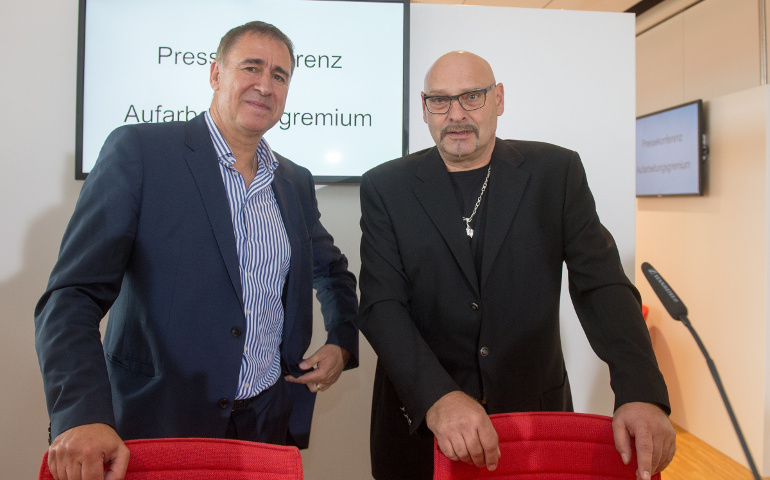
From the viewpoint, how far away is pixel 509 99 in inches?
107

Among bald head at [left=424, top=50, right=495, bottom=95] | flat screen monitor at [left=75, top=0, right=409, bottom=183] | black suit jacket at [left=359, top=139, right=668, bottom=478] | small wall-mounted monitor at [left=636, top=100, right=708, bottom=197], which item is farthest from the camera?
small wall-mounted monitor at [left=636, top=100, right=708, bottom=197]

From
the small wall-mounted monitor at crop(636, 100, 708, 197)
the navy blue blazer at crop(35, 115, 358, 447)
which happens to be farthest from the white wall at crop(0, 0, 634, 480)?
the small wall-mounted monitor at crop(636, 100, 708, 197)

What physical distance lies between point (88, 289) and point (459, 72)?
3.76ft

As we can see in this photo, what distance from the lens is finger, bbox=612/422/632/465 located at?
103cm

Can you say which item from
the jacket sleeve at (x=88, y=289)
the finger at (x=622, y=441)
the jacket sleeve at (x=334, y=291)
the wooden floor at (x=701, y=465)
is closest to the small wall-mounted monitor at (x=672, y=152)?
the wooden floor at (x=701, y=465)

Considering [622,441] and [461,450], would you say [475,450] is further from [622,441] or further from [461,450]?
[622,441]

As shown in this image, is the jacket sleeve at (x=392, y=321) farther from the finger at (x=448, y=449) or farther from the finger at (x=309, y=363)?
the finger at (x=309, y=363)

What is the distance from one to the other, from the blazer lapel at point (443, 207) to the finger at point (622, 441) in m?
0.52

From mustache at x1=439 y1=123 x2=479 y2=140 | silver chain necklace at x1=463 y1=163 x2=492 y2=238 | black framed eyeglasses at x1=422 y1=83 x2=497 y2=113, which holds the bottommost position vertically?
silver chain necklace at x1=463 y1=163 x2=492 y2=238

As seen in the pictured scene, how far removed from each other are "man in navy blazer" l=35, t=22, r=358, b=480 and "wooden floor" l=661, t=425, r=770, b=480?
2.98m

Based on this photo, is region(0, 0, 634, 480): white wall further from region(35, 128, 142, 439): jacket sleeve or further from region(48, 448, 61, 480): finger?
region(48, 448, 61, 480): finger

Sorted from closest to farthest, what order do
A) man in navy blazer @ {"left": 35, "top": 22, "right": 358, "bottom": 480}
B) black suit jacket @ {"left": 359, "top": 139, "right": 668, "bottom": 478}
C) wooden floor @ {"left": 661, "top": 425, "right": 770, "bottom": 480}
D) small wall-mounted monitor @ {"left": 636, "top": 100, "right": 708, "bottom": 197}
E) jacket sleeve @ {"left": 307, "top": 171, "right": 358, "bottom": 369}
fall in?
man in navy blazer @ {"left": 35, "top": 22, "right": 358, "bottom": 480}, black suit jacket @ {"left": 359, "top": 139, "right": 668, "bottom": 478}, jacket sleeve @ {"left": 307, "top": 171, "right": 358, "bottom": 369}, wooden floor @ {"left": 661, "top": 425, "right": 770, "bottom": 480}, small wall-mounted monitor @ {"left": 636, "top": 100, "right": 708, "bottom": 197}

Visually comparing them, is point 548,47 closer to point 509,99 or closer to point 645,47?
point 509,99

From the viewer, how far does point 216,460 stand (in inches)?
38.6
